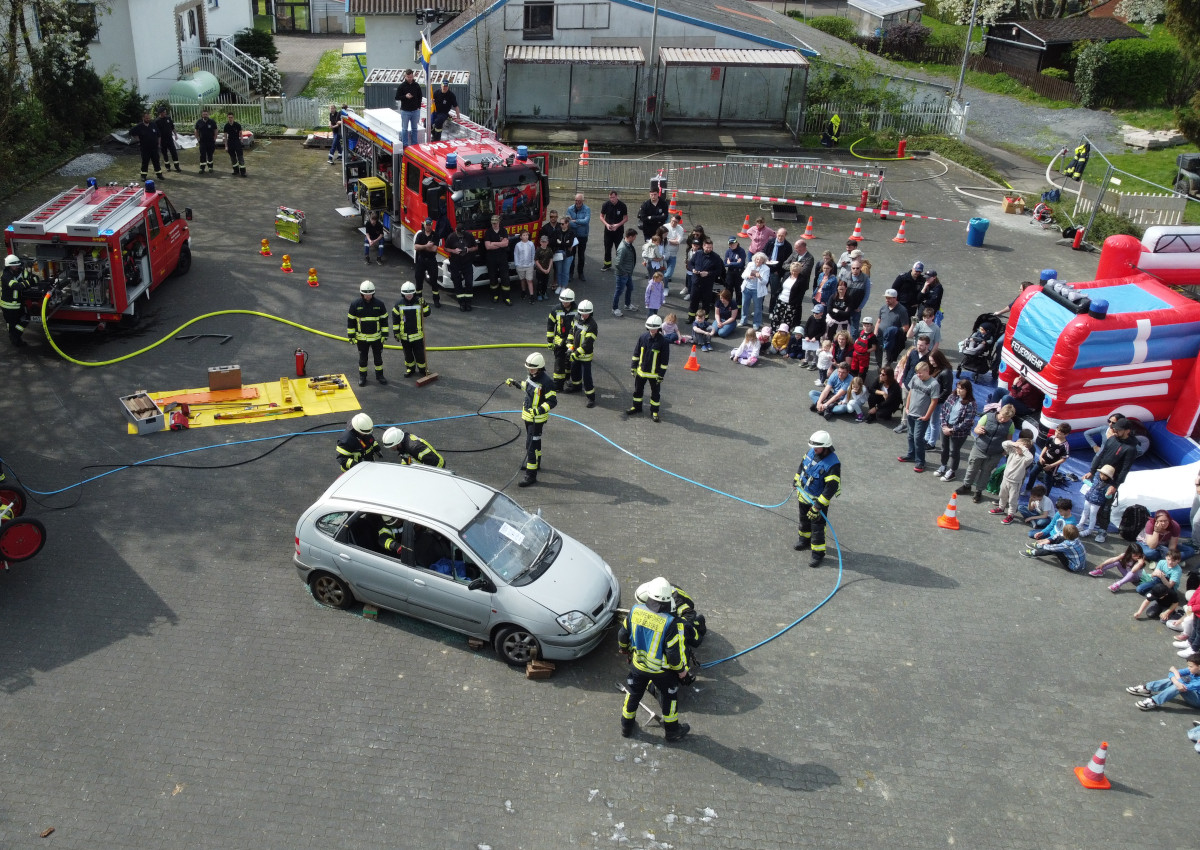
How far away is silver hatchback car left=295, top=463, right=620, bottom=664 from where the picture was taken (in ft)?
31.1

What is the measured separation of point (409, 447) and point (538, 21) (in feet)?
72.8

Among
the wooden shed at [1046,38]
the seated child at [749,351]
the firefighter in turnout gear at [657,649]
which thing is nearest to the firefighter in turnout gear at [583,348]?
the seated child at [749,351]

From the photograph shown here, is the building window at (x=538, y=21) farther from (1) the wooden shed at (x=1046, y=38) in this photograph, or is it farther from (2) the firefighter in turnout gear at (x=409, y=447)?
(1) the wooden shed at (x=1046, y=38)

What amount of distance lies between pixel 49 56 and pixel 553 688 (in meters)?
24.3

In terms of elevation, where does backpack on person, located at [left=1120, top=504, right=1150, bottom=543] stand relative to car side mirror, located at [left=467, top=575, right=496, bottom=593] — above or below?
below

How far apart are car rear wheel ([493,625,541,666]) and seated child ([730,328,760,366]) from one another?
854cm

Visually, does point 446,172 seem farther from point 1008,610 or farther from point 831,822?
point 831,822

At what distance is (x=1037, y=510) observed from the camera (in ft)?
40.9

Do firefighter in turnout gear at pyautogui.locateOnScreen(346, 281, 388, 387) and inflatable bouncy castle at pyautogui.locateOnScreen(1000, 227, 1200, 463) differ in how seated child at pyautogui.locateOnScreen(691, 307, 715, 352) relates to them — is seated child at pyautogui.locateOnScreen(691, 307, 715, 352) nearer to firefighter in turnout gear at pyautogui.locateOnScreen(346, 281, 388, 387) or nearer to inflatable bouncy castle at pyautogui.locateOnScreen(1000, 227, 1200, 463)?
inflatable bouncy castle at pyautogui.locateOnScreen(1000, 227, 1200, 463)

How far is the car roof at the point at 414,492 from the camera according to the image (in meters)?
9.82

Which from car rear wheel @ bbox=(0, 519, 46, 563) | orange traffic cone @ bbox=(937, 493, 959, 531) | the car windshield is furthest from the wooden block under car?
orange traffic cone @ bbox=(937, 493, 959, 531)

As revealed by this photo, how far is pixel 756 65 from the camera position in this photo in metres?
28.9

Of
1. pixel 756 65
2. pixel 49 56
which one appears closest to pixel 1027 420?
pixel 756 65

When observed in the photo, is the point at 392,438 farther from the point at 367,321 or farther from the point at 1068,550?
the point at 1068,550
